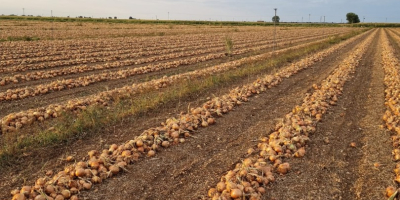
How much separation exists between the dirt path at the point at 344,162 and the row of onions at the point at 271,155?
0.52 ft

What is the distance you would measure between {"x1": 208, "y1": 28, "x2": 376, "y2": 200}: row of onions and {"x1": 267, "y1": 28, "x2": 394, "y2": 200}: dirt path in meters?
0.16

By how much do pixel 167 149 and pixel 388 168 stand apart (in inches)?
136

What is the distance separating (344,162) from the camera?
15.8ft

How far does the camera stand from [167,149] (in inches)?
204

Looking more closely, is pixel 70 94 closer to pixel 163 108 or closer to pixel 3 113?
pixel 3 113

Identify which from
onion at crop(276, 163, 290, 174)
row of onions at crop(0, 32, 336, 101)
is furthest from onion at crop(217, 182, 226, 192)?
row of onions at crop(0, 32, 336, 101)

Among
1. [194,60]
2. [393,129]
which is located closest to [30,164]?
[393,129]

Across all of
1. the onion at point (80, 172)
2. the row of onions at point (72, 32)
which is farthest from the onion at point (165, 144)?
the row of onions at point (72, 32)

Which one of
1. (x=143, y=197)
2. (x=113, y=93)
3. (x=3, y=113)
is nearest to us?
(x=143, y=197)

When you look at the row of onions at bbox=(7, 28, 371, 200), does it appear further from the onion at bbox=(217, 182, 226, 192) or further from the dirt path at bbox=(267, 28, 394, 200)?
the dirt path at bbox=(267, 28, 394, 200)

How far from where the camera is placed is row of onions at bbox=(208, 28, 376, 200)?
3.76 meters

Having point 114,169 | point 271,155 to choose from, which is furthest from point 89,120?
point 271,155

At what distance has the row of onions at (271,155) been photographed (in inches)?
148

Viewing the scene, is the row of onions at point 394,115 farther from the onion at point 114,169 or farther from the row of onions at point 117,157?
the onion at point 114,169
